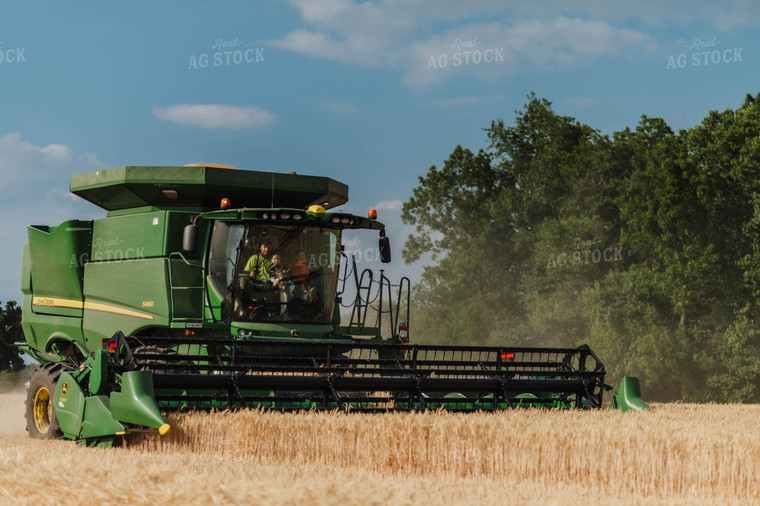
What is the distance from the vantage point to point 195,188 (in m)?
10.4

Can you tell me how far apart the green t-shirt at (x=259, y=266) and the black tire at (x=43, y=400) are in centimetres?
230

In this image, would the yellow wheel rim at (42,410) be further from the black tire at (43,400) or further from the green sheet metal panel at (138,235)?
the green sheet metal panel at (138,235)

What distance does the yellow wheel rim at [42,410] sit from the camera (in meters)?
8.20

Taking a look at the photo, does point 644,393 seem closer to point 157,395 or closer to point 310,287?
point 310,287

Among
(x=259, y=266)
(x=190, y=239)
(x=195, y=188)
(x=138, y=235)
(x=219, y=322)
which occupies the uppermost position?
(x=195, y=188)

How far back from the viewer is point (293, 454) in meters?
6.72

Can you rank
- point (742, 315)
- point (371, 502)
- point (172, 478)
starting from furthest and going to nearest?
point (742, 315), point (172, 478), point (371, 502)

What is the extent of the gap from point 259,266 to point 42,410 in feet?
8.64

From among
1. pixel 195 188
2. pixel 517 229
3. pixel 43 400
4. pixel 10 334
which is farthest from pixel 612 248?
pixel 43 400

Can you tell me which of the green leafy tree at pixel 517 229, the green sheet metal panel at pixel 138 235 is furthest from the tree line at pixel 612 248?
the green sheet metal panel at pixel 138 235

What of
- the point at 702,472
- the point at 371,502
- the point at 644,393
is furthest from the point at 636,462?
the point at 644,393

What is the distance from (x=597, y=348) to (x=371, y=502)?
23.8 metres

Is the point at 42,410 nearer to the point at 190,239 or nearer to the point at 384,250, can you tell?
the point at 190,239

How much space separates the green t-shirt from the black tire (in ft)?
7.55
